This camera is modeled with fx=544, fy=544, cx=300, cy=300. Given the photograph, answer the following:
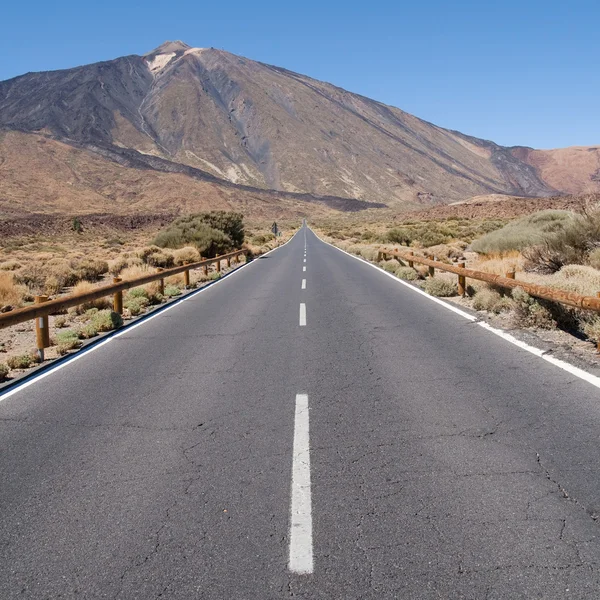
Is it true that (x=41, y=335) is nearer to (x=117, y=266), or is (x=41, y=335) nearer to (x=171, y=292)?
(x=171, y=292)

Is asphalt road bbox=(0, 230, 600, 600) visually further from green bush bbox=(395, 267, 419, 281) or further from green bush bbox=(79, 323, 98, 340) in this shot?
green bush bbox=(395, 267, 419, 281)

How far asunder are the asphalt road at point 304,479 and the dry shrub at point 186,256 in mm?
21404

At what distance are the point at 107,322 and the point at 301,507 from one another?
27.2ft

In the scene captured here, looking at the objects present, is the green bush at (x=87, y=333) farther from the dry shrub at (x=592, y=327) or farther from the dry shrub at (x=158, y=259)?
the dry shrub at (x=158, y=259)

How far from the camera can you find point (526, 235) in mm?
22250

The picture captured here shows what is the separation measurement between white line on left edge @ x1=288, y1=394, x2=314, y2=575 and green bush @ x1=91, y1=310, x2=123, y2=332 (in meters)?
6.83

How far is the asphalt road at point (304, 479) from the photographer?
2908mm

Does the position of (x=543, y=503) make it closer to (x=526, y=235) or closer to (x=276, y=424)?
(x=276, y=424)

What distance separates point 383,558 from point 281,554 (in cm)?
57

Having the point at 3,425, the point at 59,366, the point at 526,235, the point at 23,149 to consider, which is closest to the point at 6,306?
the point at 59,366

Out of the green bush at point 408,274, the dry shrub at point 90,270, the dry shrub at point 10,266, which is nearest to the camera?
the green bush at point 408,274

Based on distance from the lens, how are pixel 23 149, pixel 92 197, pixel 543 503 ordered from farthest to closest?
pixel 23 149 → pixel 92 197 → pixel 543 503

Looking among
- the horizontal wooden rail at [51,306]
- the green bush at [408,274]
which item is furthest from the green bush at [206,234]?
the horizontal wooden rail at [51,306]

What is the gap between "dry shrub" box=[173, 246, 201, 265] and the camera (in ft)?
94.8
